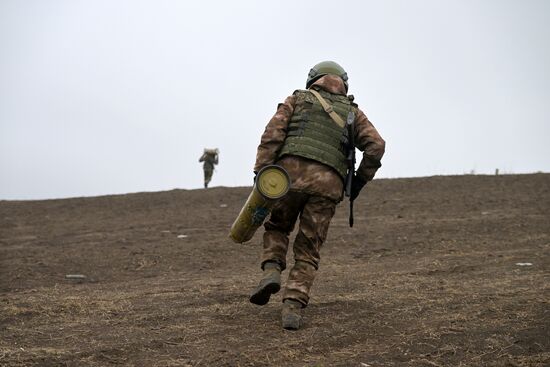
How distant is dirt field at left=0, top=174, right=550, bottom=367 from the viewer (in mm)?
5231

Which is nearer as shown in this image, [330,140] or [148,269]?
[330,140]

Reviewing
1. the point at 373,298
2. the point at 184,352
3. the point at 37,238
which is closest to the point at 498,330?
the point at 373,298

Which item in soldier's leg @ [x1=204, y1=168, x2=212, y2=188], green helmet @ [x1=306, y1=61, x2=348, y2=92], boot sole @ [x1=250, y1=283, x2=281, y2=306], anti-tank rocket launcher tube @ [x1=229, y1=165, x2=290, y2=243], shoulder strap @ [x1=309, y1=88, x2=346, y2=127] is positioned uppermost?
soldier's leg @ [x1=204, y1=168, x2=212, y2=188]

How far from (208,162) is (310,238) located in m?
18.8

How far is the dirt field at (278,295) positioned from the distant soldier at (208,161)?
768cm

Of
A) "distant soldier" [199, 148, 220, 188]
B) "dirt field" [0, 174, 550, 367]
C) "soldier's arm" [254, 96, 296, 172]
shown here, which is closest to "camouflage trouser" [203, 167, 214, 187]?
"distant soldier" [199, 148, 220, 188]

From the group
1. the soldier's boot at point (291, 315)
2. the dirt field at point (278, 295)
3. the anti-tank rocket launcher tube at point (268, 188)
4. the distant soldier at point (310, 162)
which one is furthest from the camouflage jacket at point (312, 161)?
the dirt field at point (278, 295)

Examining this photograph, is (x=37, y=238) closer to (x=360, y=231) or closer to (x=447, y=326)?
(x=360, y=231)

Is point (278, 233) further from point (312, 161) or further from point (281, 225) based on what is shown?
point (312, 161)

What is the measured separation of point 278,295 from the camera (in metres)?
7.68

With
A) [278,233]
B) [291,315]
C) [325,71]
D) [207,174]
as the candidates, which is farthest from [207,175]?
[291,315]

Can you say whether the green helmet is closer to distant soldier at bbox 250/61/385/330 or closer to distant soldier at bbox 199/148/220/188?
distant soldier at bbox 250/61/385/330

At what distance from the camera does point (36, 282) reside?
31.1 feet

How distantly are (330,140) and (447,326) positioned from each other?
185cm
